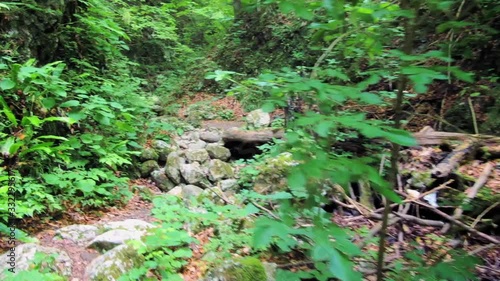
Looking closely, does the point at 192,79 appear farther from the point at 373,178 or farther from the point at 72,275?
the point at 373,178

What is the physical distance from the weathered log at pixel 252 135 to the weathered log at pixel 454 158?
9.98ft

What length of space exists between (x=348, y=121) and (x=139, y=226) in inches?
119

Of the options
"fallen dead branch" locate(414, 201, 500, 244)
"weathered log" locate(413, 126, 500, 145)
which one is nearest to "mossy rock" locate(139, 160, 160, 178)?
"weathered log" locate(413, 126, 500, 145)

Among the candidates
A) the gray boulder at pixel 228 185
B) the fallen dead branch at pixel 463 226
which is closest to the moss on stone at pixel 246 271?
the fallen dead branch at pixel 463 226

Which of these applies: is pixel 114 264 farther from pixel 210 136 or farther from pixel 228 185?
pixel 210 136

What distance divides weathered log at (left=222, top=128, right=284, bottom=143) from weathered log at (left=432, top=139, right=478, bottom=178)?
120 inches

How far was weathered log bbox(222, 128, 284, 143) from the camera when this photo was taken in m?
6.78

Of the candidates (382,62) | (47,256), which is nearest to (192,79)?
(47,256)

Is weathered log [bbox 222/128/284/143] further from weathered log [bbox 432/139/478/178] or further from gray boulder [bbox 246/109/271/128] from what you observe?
weathered log [bbox 432/139/478/178]

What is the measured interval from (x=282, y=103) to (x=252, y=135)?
5492mm

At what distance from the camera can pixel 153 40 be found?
1347cm

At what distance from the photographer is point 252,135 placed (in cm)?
704

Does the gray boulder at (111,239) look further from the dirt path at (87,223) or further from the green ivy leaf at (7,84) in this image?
the green ivy leaf at (7,84)

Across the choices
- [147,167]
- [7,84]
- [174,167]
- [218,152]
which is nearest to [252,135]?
[218,152]
